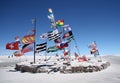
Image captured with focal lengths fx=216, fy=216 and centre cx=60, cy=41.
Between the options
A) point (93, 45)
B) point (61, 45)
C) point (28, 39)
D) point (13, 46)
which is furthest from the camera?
point (93, 45)

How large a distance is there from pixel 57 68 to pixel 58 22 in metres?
10.1

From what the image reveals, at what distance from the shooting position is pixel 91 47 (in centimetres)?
3972

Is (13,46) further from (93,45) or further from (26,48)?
(93,45)

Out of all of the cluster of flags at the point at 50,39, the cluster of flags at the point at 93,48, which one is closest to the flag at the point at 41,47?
the cluster of flags at the point at 50,39

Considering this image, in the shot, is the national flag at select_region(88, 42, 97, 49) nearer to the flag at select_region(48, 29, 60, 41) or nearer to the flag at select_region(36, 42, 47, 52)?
the flag at select_region(48, 29, 60, 41)

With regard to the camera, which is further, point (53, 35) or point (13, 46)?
point (53, 35)

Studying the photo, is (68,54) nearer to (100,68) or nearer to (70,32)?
(70,32)

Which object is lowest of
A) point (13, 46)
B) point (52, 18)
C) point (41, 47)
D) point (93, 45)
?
point (41, 47)

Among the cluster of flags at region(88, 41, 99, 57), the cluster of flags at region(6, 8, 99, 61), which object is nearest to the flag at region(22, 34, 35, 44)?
the cluster of flags at region(6, 8, 99, 61)

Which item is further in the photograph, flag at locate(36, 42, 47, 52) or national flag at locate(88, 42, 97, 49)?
national flag at locate(88, 42, 97, 49)

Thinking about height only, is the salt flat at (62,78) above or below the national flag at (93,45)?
below

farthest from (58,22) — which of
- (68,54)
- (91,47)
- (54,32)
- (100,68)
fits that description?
(100,68)

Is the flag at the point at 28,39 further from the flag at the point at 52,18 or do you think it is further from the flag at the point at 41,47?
the flag at the point at 52,18

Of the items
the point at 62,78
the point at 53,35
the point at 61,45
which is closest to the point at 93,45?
the point at 61,45
